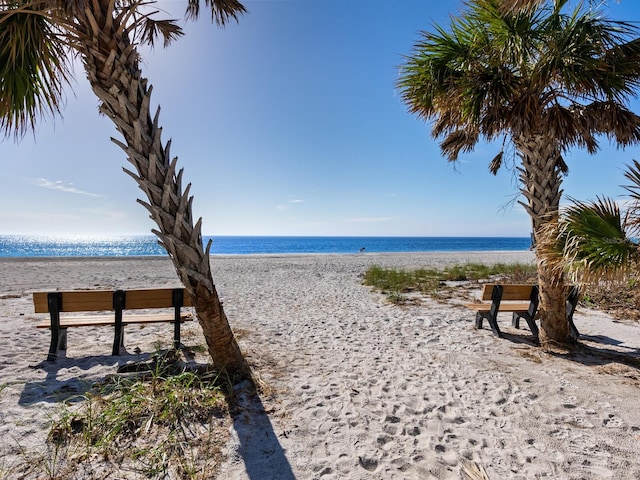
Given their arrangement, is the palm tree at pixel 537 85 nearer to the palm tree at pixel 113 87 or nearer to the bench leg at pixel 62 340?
the palm tree at pixel 113 87

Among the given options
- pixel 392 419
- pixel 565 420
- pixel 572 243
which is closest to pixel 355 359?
pixel 392 419

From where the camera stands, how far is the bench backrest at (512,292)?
570 cm

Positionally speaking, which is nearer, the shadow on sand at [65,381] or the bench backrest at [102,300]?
the shadow on sand at [65,381]

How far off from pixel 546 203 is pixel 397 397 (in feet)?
11.4

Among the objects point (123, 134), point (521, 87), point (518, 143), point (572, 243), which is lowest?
point (572, 243)

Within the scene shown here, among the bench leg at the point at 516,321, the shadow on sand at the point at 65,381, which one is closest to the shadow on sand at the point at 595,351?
the bench leg at the point at 516,321

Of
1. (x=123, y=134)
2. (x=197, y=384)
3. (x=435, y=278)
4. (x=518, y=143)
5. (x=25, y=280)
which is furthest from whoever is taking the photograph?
(x=25, y=280)

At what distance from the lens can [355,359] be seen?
14.7 feet

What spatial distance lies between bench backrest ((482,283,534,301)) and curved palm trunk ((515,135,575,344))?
73 cm

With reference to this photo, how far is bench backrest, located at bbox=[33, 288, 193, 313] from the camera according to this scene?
4609 mm

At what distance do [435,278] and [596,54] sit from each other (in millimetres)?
8925

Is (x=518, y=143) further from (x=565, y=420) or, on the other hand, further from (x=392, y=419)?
(x=392, y=419)

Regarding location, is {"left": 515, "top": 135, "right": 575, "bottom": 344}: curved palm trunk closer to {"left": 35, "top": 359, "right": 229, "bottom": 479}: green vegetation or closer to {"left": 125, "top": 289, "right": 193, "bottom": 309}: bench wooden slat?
{"left": 35, "top": 359, "right": 229, "bottom": 479}: green vegetation

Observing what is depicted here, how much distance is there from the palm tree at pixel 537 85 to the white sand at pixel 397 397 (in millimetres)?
1263
